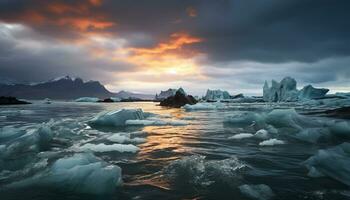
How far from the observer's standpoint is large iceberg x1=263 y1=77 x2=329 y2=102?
7738cm

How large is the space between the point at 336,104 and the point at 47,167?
1822 inches

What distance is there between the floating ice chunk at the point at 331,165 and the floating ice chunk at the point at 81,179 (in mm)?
4459

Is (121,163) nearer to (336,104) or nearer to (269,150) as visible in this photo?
(269,150)

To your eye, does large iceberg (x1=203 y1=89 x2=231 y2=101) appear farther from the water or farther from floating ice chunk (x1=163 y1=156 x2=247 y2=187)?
floating ice chunk (x1=163 y1=156 x2=247 y2=187)

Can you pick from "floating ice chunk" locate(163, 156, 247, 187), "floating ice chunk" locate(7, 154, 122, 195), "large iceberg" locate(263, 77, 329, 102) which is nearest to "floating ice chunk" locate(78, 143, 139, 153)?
"floating ice chunk" locate(163, 156, 247, 187)

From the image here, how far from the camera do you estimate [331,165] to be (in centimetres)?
662

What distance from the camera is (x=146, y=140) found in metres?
11.3

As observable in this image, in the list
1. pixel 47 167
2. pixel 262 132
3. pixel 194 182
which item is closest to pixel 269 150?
pixel 262 132

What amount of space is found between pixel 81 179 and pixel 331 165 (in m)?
5.74

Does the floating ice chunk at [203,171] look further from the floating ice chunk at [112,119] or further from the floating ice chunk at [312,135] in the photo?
the floating ice chunk at [112,119]

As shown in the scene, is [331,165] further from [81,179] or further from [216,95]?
[216,95]

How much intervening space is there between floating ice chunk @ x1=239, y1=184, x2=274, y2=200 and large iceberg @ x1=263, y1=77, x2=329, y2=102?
7965 cm

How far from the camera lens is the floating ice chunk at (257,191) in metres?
4.91

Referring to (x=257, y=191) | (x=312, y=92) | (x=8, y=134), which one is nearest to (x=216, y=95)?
(x=312, y=92)
